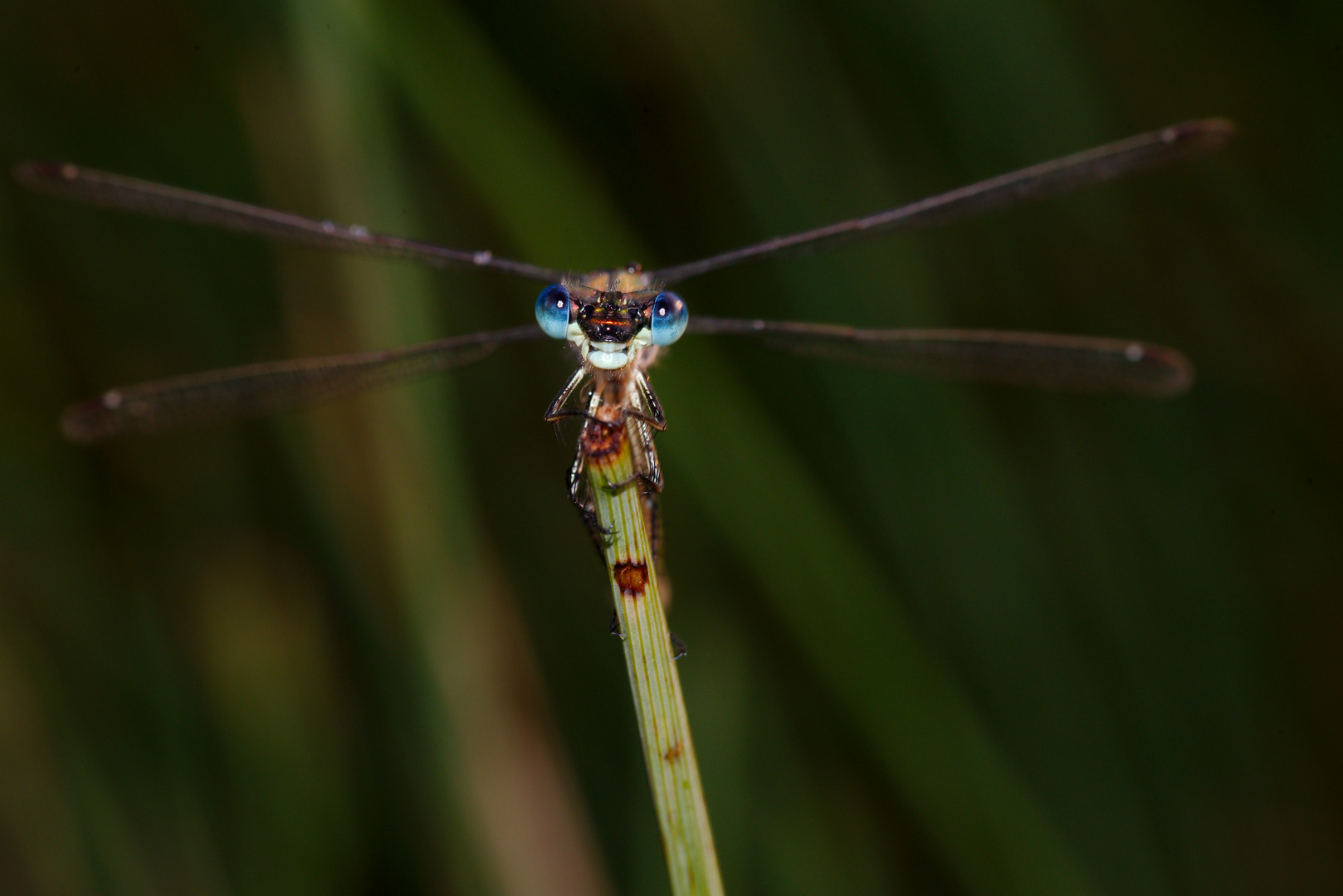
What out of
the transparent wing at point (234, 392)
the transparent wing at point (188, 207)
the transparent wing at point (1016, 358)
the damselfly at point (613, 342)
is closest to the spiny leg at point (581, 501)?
the damselfly at point (613, 342)

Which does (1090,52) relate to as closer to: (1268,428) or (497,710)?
(1268,428)

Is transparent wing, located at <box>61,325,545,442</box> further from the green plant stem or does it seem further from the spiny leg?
the green plant stem

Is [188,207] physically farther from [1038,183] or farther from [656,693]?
[1038,183]

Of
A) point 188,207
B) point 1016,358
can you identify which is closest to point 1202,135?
point 1016,358

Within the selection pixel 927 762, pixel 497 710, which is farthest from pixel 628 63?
pixel 927 762

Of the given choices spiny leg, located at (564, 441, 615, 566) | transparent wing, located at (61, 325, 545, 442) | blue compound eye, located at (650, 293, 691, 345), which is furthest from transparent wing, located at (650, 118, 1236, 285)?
transparent wing, located at (61, 325, 545, 442)
